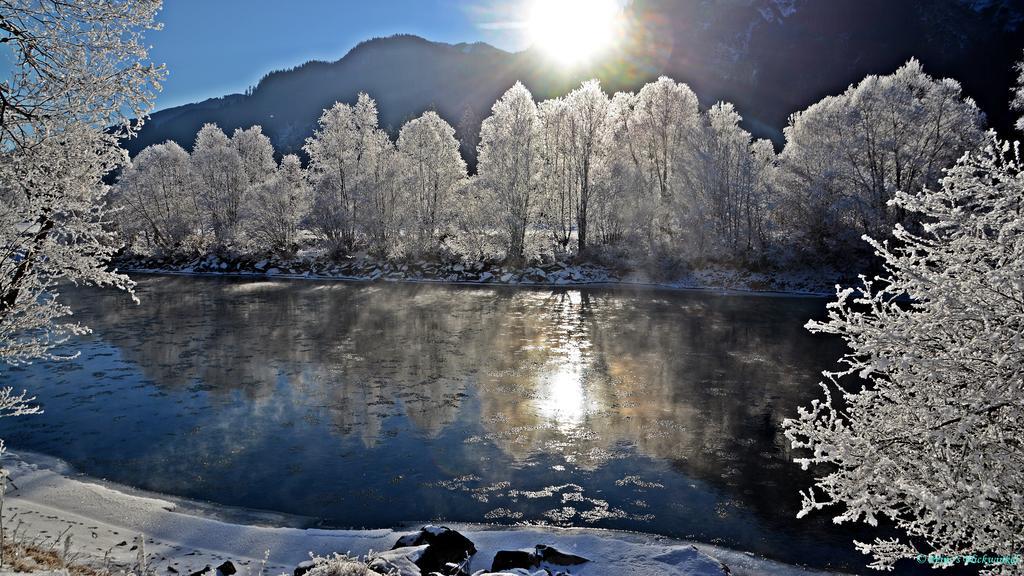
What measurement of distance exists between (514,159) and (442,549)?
43398 millimetres

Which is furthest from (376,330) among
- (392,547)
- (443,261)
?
(443,261)

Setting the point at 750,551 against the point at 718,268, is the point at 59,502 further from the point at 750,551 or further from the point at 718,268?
the point at 718,268

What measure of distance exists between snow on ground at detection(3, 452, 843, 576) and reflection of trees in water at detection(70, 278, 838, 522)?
9.36 ft

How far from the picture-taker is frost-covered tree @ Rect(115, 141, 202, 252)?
6481 centimetres

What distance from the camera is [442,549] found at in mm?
7832

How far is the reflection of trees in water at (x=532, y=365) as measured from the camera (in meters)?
13.3

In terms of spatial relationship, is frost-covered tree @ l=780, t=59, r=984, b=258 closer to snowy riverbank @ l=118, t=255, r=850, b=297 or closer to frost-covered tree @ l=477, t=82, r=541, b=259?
snowy riverbank @ l=118, t=255, r=850, b=297

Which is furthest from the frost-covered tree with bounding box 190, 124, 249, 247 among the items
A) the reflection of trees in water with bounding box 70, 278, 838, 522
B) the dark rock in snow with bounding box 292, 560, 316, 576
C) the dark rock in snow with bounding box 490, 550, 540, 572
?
the dark rock in snow with bounding box 490, 550, 540, 572

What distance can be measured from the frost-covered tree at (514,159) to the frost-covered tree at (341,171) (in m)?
13.9

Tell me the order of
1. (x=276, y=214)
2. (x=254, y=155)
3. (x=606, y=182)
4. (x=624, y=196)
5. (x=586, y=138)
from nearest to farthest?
1. (x=624, y=196)
2. (x=606, y=182)
3. (x=586, y=138)
4. (x=276, y=214)
5. (x=254, y=155)

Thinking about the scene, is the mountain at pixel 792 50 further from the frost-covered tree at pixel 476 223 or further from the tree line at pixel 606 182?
the frost-covered tree at pixel 476 223

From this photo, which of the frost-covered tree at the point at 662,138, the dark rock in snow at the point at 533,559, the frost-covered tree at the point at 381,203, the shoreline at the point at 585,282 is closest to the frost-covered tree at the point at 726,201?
the frost-covered tree at the point at 662,138

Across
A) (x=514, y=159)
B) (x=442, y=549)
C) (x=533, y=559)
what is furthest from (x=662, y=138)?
(x=442, y=549)

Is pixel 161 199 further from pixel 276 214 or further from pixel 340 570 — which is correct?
pixel 340 570
